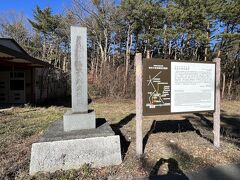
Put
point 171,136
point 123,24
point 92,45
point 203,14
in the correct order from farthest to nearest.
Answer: point 92,45 < point 123,24 < point 203,14 < point 171,136

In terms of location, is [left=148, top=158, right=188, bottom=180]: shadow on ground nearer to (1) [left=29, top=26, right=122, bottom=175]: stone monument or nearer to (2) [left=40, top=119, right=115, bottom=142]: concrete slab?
(1) [left=29, top=26, right=122, bottom=175]: stone monument

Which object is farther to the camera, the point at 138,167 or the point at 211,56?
the point at 211,56

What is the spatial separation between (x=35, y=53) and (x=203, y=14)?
23.0 metres

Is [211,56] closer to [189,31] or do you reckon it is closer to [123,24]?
[189,31]

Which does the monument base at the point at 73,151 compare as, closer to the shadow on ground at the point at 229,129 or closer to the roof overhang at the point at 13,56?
the shadow on ground at the point at 229,129

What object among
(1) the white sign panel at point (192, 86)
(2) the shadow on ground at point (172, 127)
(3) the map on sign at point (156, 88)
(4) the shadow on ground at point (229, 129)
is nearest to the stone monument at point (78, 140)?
(3) the map on sign at point (156, 88)

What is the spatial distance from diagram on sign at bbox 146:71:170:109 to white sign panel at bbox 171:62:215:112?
5.6 inches

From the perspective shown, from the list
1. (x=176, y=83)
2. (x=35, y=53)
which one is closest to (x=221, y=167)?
(x=176, y=83)

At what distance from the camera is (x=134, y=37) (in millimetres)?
23672

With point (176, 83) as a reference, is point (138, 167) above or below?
below

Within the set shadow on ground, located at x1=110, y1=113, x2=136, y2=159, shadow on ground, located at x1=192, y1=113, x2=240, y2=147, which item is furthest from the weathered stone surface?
shadow on ground, located at x1=192, y1=113, x2=240, y2=147

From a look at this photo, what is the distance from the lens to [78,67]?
16.5ft

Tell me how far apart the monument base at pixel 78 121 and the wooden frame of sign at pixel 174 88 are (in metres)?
0.98

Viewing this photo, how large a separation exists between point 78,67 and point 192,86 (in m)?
2.42
